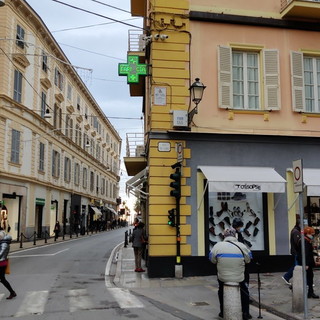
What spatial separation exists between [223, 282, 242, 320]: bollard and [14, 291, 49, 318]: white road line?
3720 millimetres

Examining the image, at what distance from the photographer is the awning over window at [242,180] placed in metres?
11.9

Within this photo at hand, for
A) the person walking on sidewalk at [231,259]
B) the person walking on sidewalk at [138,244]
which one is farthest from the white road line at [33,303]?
the person walking on sidewalk at [138,244]

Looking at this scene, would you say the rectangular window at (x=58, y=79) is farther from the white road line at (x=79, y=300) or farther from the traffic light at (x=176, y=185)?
the white road line at (x=79, y=300)

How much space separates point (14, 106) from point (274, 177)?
20473 millimetres

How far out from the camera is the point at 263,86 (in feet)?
44.7

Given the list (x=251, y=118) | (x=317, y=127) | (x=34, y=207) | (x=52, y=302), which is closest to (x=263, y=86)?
(x=251, y=118)

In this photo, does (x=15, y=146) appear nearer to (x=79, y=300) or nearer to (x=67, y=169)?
(x=67, y=169)

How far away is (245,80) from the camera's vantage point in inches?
541

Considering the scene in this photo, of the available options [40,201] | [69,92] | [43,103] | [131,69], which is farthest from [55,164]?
[131,69]

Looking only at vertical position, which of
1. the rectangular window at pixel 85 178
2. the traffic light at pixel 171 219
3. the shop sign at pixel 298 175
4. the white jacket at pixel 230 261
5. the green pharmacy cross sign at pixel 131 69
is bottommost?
the white jacket at pixel 230 261

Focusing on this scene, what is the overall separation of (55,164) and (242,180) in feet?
89.9

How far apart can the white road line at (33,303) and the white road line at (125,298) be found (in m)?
1.63

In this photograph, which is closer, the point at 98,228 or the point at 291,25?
the point at 291,25

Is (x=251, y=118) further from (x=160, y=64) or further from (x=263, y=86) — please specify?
(x=160, y=64)
